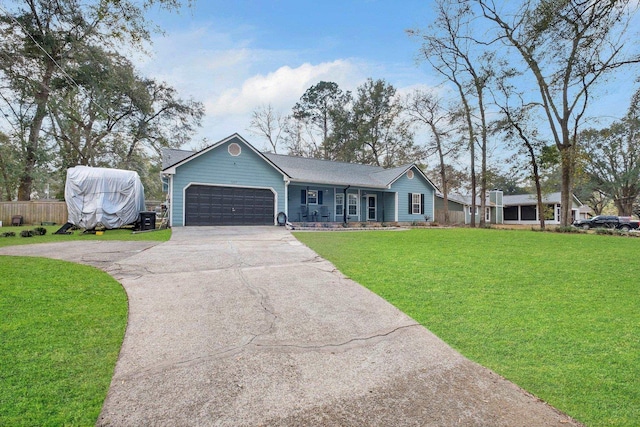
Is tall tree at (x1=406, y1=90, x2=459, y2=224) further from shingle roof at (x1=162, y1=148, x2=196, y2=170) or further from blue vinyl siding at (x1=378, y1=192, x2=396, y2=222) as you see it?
shingle roof at (x1=162, y1=148, x2=196, y2=170)

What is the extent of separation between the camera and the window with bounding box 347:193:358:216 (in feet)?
67.2

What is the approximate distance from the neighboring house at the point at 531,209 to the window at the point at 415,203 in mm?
16876

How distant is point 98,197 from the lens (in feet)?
41.2

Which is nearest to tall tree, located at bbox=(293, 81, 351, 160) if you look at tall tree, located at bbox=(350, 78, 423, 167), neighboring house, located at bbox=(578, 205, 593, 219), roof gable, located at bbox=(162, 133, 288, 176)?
tall tree, located at bbox=(350, 78, 423, 167)

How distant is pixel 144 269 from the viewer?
5773 millimetres

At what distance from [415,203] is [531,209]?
20311 millimetres

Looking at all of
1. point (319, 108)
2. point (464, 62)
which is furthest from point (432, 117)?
point (319, 108)

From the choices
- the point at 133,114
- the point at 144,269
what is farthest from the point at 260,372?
the point at 133,114

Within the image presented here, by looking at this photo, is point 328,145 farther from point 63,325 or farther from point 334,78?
point 63,325

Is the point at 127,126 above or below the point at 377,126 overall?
below

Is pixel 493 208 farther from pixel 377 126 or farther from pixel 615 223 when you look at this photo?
pixel 377 126

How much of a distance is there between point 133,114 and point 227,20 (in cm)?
1874

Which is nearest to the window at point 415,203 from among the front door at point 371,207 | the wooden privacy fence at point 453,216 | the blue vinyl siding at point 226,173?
the front door at point 371,207

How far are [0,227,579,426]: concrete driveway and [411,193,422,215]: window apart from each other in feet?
60.2
